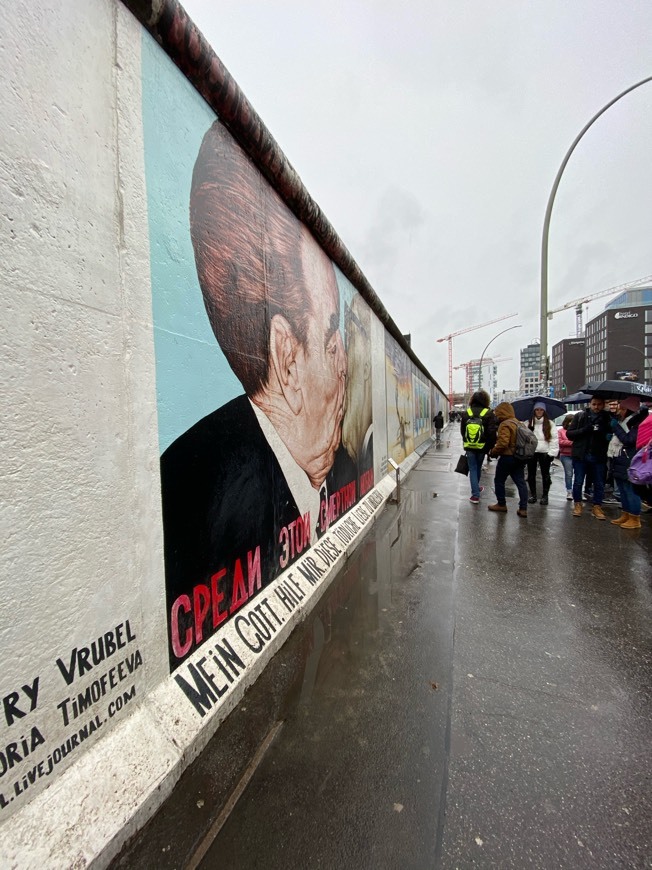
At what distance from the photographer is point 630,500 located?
211 inches

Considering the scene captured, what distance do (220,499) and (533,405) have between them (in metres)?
6.72

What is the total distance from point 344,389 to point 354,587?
2.51 meters

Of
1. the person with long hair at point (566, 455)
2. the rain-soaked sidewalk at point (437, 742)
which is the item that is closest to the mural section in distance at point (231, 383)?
the rain-soaked sidewalk at point (437, 742)

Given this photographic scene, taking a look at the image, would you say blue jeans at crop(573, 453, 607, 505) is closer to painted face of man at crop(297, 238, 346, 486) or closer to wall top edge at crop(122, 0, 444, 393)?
painted face of man at crop(297, 238, 346, 486)

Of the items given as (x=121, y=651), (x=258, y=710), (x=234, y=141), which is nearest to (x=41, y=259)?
(x=121, y=651)

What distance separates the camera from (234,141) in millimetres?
2531

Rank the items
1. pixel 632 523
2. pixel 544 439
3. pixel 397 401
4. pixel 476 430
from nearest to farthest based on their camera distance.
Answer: pixel 632 523, pixel 476 430, pixel 544 439, pixel 397 401

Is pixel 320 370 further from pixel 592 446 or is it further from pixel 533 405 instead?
pixel 533 405

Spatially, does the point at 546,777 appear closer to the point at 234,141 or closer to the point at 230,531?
the point at 230,531

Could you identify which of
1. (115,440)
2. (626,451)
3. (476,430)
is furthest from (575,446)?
(115,440)

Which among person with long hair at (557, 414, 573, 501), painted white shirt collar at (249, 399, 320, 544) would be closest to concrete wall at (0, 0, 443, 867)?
painted white shirt collar at (249, 399, 320, 544)

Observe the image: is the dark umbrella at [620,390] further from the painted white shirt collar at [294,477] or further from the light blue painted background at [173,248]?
the light blue painted background at [173,248]

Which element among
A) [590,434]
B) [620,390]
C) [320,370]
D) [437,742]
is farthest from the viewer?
[590,434]

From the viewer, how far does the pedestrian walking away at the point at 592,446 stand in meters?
5.67
